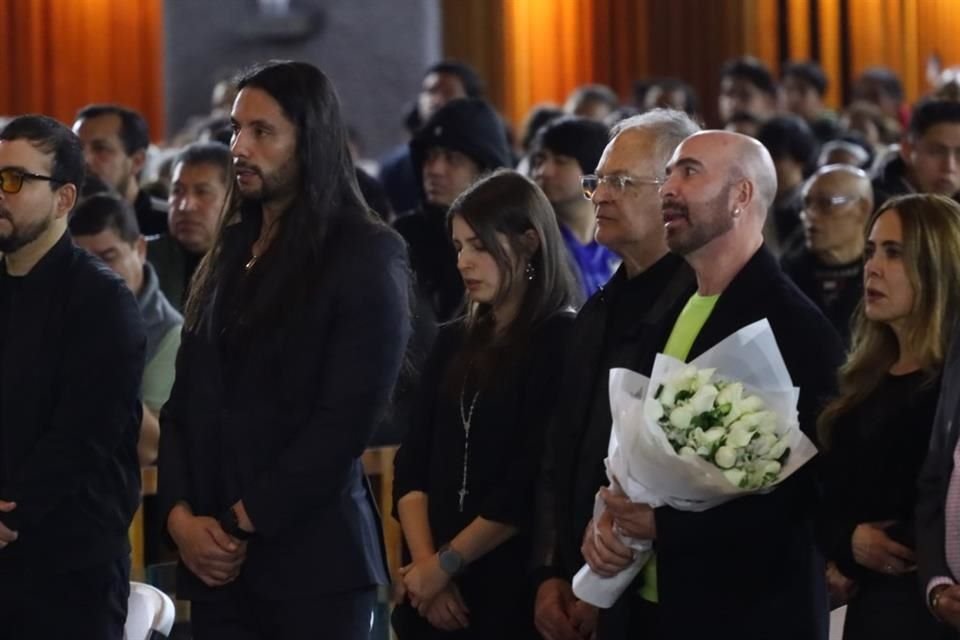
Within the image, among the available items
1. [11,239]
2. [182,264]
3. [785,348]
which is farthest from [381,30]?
[785,348]

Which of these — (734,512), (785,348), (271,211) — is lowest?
(734,512)

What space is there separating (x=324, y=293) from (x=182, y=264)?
2.40 m

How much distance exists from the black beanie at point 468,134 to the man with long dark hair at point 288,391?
6.82 feet

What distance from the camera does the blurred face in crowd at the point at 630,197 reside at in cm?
400

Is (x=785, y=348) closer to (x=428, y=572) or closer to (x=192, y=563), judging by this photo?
(x=428, y=572)

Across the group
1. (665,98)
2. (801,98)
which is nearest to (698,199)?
(665,98)

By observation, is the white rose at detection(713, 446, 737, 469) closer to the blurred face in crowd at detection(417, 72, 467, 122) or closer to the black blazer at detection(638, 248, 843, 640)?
the black blazer at detection(638, 248, 843, 640)

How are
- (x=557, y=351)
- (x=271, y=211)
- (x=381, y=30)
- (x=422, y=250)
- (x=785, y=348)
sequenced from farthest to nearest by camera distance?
(x=381, y=30) → (x=422, y=250) → (x=557, y=351) → (x=271, y=211) → (x=785, y=348)

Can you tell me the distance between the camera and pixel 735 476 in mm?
3336

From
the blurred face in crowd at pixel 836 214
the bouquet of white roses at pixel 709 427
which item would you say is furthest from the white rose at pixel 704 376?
the blurred face in crowd at pixel 836 214

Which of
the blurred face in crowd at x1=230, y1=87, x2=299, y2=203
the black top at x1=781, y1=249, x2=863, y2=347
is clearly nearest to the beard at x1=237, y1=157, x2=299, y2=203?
the blurred face in crowd at x1=230, y1=87, x2=299, y2=203

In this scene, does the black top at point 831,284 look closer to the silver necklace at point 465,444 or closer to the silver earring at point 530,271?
the silver earring at point 530,271

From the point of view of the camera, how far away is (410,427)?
14.1 ft

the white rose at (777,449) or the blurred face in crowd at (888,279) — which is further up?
the blurred face in crowd at (888,279)
